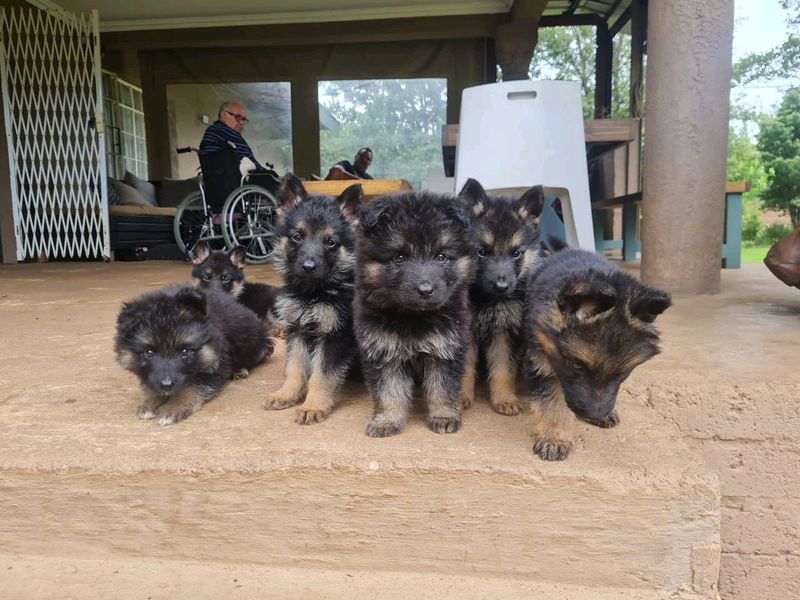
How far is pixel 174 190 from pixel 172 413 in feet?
46.7

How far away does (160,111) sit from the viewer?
633 inches

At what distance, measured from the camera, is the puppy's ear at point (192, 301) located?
293cm

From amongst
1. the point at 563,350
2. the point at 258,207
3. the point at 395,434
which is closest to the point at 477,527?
the point at 395,434

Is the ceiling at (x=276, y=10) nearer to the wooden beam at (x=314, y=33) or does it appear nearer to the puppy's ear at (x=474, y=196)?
the wooden beam at (x=314, y=33)

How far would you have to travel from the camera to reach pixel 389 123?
629 inches

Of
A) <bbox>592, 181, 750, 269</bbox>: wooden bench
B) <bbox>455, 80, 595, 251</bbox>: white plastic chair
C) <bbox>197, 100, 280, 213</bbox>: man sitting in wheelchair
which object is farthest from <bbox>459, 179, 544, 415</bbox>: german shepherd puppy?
<bbox>197, 100, 280, 213</bbox>: man sitting in wheelchair

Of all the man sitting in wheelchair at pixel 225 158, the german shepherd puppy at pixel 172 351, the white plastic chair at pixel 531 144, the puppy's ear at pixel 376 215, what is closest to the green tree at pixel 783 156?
the white plastic chair at pixel 531 144

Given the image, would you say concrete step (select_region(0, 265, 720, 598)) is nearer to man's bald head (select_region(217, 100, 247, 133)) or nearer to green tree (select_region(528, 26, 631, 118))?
man's bald head (select_region(217, 100, 247, 133))

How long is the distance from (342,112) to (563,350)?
14771 mm

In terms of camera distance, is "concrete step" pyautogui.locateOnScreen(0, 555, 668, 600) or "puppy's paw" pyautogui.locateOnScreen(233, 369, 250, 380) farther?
"puppy's paw" pyautogui.locateOnScreen(233, 369, 250, 380)

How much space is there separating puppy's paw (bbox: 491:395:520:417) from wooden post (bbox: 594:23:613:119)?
1096cm

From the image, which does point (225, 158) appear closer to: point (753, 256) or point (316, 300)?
point (316, 300)

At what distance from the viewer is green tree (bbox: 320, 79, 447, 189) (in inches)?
600

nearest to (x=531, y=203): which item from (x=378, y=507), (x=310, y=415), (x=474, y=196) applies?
(x=474, y=196)
